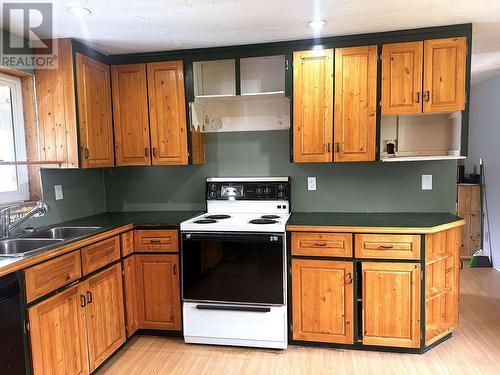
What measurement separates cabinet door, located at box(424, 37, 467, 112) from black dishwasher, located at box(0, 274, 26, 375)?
2.78 metres

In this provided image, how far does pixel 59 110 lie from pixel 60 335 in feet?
5.04

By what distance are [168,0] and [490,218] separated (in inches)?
171

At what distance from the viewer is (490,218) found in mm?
4312

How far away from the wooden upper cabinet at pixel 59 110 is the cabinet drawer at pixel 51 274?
0.81 metres

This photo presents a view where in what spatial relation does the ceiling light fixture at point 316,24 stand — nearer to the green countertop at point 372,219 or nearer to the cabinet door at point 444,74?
the cabinet door at point 444,74

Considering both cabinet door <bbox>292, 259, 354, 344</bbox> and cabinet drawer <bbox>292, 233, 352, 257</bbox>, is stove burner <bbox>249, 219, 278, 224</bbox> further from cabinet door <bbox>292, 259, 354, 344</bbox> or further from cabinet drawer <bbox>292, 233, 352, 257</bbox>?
cabinet door <bbox>292, 259, 354, 344</bbox>

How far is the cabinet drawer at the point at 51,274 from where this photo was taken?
1.80 m

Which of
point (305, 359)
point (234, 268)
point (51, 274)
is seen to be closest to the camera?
point (51, 274)

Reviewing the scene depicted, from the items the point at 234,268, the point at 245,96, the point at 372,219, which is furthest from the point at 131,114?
the point at 372,219

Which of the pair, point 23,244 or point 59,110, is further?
point 59,110

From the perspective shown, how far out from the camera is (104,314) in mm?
2410

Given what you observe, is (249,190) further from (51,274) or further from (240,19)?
Result: (51,274)

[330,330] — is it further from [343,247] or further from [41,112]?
[41,112]

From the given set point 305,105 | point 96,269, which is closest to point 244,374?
point 96,269
